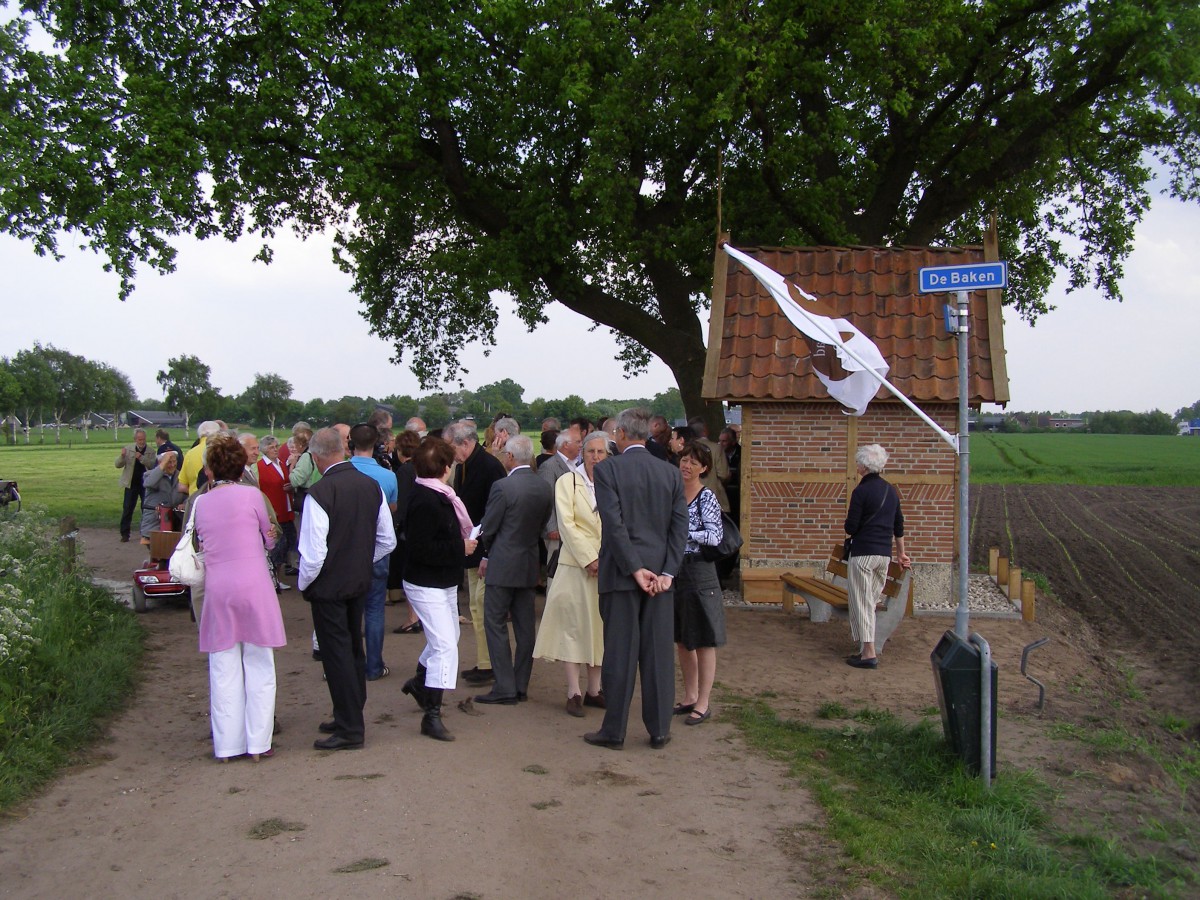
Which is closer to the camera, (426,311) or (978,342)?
(978,342)

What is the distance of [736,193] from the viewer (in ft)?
60.2

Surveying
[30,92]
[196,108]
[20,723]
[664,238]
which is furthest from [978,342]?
[30,92]

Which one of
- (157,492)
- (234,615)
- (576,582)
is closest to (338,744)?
(234,615)

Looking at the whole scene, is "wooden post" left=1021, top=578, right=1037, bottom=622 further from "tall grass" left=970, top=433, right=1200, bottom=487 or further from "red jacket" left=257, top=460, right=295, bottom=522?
"tall grass" left=970, top=433, right=1200, bottom=487

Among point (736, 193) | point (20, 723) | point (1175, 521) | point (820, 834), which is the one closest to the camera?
point (820, 834)

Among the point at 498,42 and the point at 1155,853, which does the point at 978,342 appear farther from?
the point at 498,42

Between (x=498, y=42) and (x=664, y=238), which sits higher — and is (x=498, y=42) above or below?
above

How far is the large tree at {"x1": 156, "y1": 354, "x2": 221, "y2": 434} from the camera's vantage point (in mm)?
84688

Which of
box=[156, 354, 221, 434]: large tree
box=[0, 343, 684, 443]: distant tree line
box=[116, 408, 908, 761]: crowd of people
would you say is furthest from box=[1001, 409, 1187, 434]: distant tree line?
box=[116, 408, 908, 761]: crowd of people

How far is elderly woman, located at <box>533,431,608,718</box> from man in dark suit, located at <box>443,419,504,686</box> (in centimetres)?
91

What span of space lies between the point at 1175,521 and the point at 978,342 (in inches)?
624

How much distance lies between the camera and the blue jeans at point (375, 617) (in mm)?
7933

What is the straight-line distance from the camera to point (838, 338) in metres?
6.78

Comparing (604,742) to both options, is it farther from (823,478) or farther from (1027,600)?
(1027,600)
